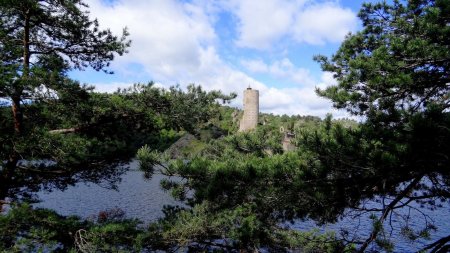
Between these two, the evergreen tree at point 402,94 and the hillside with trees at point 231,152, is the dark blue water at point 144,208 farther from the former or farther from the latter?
the evergreen tree at point 402,94

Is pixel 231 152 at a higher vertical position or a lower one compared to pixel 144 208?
higher

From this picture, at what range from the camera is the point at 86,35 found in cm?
778

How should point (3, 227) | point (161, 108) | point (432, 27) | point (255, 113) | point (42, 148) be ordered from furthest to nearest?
point (255, 113) → point (161, 108) → point (42, 148) → point (3, 227) → point (432, 27)

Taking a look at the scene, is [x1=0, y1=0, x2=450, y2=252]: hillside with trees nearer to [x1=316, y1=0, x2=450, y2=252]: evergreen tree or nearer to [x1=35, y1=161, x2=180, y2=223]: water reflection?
[x1=316, y1=0, x2=450, y2=252]: evergreen tree

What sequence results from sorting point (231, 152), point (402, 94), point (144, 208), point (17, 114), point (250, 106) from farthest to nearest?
point (250, 106)
point (144, 208)
point (231, 152)
point (17, 114)
point (402, 94)

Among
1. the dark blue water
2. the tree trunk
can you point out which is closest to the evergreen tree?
the tree trunk

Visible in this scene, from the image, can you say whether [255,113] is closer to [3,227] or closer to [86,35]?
[86,35]

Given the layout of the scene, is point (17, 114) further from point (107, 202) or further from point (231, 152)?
point (107, 202)

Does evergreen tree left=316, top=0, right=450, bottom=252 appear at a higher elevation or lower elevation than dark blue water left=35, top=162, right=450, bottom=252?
higher

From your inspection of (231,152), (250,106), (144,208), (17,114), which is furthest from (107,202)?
(17,114)

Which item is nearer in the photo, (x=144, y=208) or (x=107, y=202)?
(x=144, y=208)

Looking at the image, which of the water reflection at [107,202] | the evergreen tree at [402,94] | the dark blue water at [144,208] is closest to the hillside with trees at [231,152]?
the evergreen tree at [402,94]

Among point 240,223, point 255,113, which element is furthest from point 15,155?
point 255,113

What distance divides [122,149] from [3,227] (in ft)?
10.1
